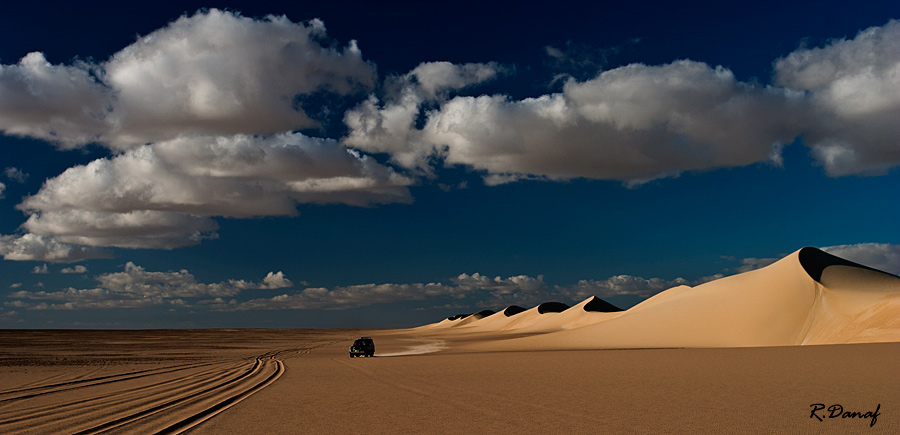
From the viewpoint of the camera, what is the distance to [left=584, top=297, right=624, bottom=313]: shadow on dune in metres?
138

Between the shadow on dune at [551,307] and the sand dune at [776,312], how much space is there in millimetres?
96033

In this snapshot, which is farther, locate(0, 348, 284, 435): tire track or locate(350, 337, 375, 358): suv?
locate(350, 337, 375, 358): suv

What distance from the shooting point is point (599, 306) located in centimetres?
14462

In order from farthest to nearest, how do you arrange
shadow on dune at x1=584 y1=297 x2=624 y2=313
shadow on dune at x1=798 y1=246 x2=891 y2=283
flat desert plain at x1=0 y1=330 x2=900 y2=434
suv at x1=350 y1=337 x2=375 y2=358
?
shadow on dune at x1=584 y1=297 x2=624 y2=313, shadow on dune at x1=798 y1=246 x2=891 y2=283, suv at x1=350 y1=337 x2=375 y2=358, flat desert plain at x1=0 y1=330 x2=900 y2=434

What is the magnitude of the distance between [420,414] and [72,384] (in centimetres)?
1719

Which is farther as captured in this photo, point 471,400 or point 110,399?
point 110,399

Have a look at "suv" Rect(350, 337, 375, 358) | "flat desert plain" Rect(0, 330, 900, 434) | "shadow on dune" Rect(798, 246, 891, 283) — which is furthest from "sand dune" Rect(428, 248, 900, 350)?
"flat desert plain" Rect(0, 330, 900, 434)

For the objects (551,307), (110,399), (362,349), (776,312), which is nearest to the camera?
(110,399)

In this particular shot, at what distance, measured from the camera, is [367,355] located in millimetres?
48875

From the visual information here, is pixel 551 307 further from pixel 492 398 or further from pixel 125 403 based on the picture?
pixel 125 403

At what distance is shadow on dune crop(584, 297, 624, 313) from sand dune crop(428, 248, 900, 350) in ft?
196

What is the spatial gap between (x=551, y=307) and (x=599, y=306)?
125 ft
